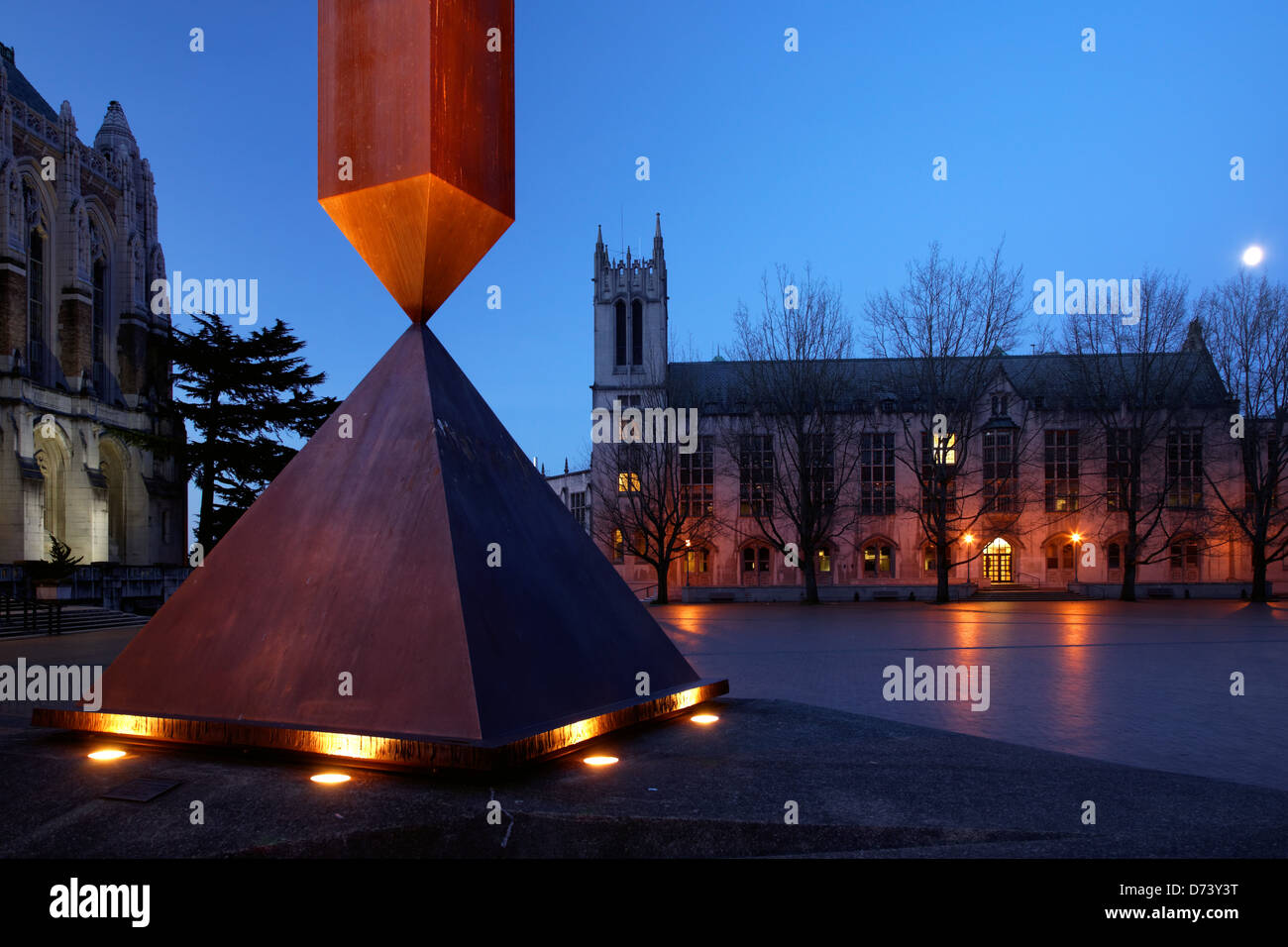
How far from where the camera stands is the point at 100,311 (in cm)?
3972

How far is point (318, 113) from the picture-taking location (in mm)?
6684

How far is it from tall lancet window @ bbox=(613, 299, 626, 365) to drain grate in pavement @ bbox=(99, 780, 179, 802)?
4505 centimetres

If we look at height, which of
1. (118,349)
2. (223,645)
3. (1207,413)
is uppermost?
(118,349)

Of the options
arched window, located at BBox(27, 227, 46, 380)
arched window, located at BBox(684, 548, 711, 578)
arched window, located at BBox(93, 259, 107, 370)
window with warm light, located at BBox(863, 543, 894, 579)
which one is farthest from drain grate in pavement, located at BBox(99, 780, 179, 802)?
window with warm light, located at BBox(863, 543, 894, 579)

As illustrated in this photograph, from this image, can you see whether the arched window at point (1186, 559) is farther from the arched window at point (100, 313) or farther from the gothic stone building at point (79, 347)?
the arched window at point (100, 313)

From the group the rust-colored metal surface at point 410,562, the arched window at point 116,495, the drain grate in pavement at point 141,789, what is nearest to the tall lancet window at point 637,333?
the arched window at point 116,495

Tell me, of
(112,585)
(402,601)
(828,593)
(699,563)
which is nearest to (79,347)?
(112,585)

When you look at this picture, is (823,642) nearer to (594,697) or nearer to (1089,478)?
(594,697)

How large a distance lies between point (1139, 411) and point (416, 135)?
37.1 m

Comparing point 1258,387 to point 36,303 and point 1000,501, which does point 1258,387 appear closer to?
point 1000,501

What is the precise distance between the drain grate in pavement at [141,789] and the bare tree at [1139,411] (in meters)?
36.0

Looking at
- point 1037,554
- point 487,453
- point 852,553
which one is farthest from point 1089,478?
point 487,453
